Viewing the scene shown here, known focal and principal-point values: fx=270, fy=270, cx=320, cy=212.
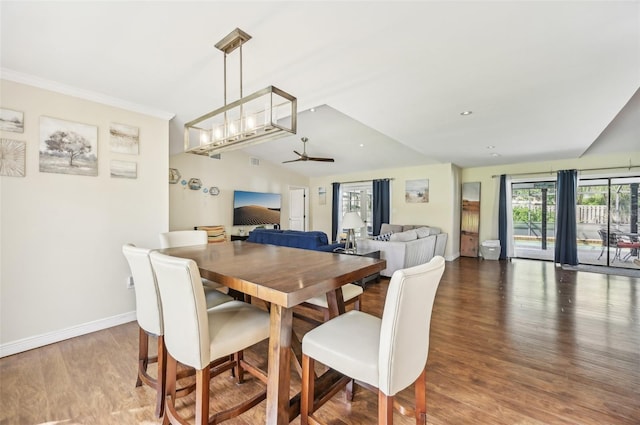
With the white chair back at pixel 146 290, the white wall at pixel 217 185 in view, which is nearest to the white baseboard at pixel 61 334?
the white chair back at pixel 146 290

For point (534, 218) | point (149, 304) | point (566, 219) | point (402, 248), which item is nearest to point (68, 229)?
point (149, 304)

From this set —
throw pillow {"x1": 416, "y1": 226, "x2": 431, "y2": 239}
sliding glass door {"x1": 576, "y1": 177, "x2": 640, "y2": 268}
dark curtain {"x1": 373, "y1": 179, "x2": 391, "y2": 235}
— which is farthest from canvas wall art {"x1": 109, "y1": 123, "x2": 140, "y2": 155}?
sliding glass door {"x1": 576, "y1": 177, "x2": 640, "y2": 268}

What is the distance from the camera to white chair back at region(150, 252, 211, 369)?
1252 millimetres

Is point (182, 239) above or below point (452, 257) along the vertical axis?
above

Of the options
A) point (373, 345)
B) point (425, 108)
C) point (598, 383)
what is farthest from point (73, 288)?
point (598, 383)

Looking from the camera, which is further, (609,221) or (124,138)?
(609,221)

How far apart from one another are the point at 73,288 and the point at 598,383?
14.7 ft

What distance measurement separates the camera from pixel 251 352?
238cm

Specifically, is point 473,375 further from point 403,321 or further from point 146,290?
point 146,290

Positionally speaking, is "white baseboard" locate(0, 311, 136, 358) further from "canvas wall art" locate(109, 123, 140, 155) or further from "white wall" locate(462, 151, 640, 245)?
"white wall" locate(462, 151, 640, 245)

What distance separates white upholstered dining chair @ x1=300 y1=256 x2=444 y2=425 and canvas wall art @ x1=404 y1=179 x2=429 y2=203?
6.17 metres

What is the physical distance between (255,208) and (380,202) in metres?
3.46

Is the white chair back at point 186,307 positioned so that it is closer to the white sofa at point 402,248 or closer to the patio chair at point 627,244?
the white sofa at point 402,248

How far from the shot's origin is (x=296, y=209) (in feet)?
28.1
